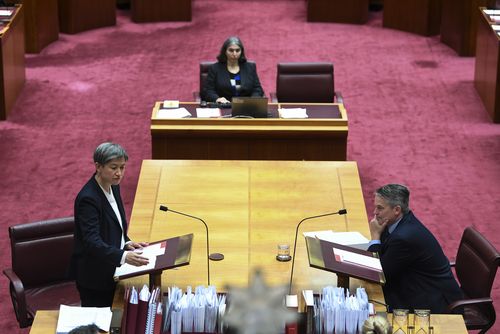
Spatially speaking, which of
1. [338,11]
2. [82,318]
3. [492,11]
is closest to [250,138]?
[82,318]

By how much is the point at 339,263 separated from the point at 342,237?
2.36 feet

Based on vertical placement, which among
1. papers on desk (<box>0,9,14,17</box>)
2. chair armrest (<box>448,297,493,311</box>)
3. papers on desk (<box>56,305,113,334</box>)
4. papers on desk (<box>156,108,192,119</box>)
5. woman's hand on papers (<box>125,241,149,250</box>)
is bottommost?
papers on desk (<box>156,108,192,119</box>)

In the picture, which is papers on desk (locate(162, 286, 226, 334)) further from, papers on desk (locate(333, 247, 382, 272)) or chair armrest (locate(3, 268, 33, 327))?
chair armrest (locate(3, 268, 33, 327))

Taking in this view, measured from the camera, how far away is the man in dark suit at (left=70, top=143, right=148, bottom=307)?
509 cm

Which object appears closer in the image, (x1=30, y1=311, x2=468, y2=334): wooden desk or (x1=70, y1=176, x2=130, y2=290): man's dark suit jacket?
(x1=30, y1=311, x2=468, y2=334): wooden desk

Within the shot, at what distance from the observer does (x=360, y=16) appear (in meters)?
14.0

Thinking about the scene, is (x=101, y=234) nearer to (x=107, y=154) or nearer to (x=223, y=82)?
(x=107, y=154)

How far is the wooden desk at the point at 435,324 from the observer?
4734mm

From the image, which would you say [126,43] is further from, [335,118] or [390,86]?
[335,118]

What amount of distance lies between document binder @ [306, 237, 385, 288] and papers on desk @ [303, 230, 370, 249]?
366 millimetres

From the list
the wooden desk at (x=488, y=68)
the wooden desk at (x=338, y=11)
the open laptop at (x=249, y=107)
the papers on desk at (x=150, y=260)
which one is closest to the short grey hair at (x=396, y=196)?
the papers on desk at (x=150, y=260)

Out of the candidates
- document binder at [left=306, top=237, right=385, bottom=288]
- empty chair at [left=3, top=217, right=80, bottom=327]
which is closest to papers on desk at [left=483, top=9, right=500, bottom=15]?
document binder at [left=306, top=237, right=385, bottom=288]

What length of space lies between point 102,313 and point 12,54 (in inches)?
241

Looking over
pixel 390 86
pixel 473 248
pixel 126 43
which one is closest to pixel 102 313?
pixel 473 248
